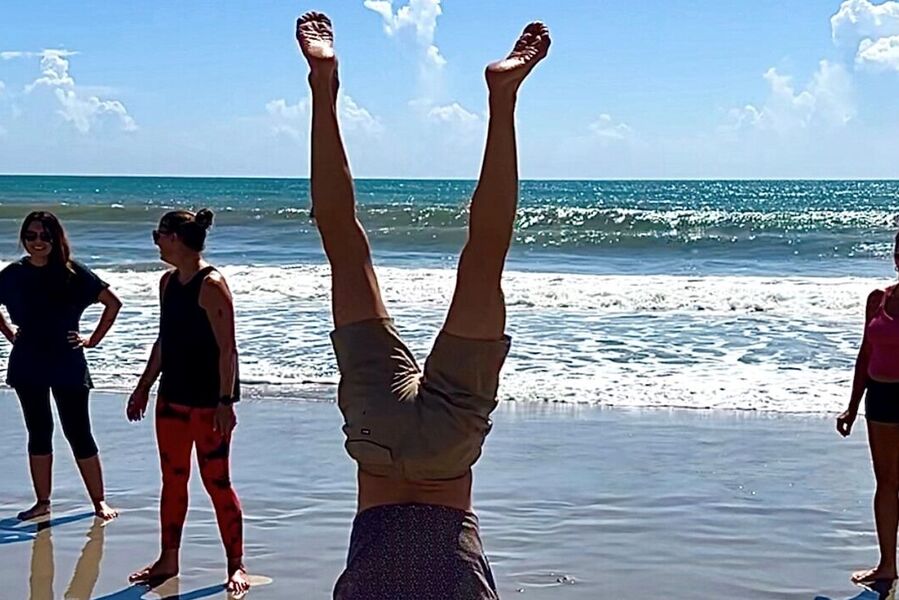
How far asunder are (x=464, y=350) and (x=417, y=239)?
1098 inches

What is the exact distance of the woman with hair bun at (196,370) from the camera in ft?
16.3

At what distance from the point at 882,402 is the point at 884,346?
0.79ft

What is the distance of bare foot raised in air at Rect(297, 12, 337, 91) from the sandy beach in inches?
113

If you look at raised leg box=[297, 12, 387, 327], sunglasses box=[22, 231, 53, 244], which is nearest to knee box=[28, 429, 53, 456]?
sunglasses box=[22, 231, 53, 244]

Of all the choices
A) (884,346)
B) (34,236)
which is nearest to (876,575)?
(884,346)

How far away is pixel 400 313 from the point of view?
14586 mm

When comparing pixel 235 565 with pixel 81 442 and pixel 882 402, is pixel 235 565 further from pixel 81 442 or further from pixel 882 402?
pixel 882 402

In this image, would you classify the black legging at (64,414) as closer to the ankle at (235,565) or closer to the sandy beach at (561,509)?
the sandy beach at (561,509)

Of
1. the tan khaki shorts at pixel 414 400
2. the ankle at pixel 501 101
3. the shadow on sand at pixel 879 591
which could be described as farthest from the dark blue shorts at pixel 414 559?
the shadow on sand at pixel 879 591

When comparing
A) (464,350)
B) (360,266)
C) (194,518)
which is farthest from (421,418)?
(194,518)

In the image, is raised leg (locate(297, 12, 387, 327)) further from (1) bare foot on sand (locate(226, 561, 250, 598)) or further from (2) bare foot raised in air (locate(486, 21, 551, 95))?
(1) bare foot on sand (locate(226, 561, 250, 598))

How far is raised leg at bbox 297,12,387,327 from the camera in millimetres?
2559

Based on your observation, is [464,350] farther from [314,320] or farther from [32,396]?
[314,320]

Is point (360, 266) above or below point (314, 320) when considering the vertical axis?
above
